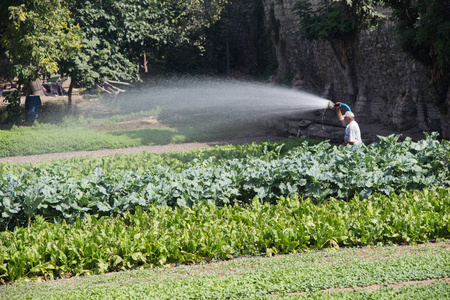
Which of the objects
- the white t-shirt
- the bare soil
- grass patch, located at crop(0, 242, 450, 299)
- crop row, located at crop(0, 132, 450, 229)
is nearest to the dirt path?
the bare soil

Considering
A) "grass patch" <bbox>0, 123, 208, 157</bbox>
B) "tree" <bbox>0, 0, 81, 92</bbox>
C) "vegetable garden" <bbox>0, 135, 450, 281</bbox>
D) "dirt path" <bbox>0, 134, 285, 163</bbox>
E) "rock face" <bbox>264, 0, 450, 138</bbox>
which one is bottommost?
"dirt path" <bbox>0, 134, 285, 163</bbox>

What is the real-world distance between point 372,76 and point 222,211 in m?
10.5

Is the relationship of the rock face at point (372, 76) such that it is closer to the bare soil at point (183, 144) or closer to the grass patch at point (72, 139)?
the bare soil at point (183, 144)

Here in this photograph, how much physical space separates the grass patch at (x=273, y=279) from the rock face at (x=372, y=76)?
7379 millimetres

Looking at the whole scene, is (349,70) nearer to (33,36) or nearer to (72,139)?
(72,139)

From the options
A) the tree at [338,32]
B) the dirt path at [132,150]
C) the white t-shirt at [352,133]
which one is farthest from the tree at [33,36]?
the white t-shirt at [352,133]

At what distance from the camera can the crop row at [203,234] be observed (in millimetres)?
4641

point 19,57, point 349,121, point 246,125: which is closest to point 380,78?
point 246,125

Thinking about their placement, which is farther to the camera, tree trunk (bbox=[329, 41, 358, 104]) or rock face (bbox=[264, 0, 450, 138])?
tree trunk (bbox=[329, 41, 358, 104])

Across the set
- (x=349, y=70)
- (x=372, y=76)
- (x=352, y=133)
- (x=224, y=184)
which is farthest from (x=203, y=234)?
(x=349, y=70)

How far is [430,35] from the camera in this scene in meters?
10.0

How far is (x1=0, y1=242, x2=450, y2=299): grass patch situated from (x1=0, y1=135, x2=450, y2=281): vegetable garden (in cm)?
23

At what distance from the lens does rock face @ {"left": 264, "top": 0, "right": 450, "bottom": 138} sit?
12.3 meters

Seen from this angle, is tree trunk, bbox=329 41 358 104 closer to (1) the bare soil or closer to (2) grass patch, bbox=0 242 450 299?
(1) the bare soil
